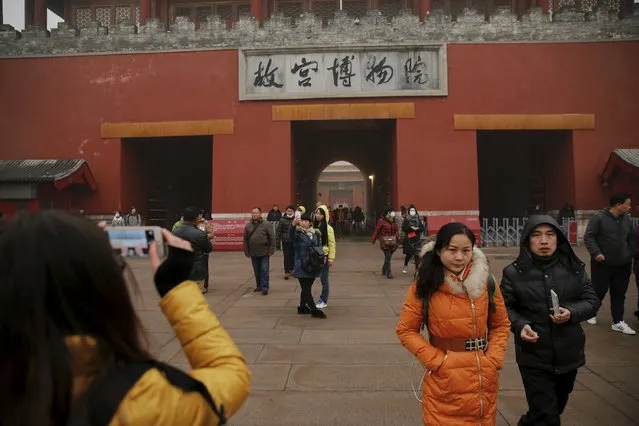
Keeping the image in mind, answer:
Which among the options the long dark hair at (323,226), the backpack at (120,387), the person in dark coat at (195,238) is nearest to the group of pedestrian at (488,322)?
the backpack at (120,387)

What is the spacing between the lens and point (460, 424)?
7.49 feet

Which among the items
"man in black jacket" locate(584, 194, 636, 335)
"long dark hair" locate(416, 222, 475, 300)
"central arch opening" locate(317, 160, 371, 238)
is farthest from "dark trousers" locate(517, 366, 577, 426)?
"central arch opening" locate(317, 160, 371, 238)

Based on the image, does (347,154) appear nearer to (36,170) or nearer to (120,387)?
(36,170)

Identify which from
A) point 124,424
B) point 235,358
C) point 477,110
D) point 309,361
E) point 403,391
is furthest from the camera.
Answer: point 477,110

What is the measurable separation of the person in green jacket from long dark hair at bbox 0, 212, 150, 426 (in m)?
5.94

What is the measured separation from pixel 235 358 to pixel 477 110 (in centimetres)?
1647

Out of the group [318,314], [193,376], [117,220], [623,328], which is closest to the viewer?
[193,376]

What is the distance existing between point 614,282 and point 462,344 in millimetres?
4209

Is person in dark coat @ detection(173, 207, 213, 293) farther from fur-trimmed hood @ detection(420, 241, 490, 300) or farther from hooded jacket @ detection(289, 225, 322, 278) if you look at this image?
fur-trimmed hood @ detection(420, 241, 490, 300)

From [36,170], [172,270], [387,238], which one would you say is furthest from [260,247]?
[36,170]

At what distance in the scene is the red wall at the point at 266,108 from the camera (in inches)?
631

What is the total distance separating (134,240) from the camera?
117 cm

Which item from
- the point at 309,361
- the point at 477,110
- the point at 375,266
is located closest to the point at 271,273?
the point at 375,266

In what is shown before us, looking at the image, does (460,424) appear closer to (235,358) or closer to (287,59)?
(235,358)
